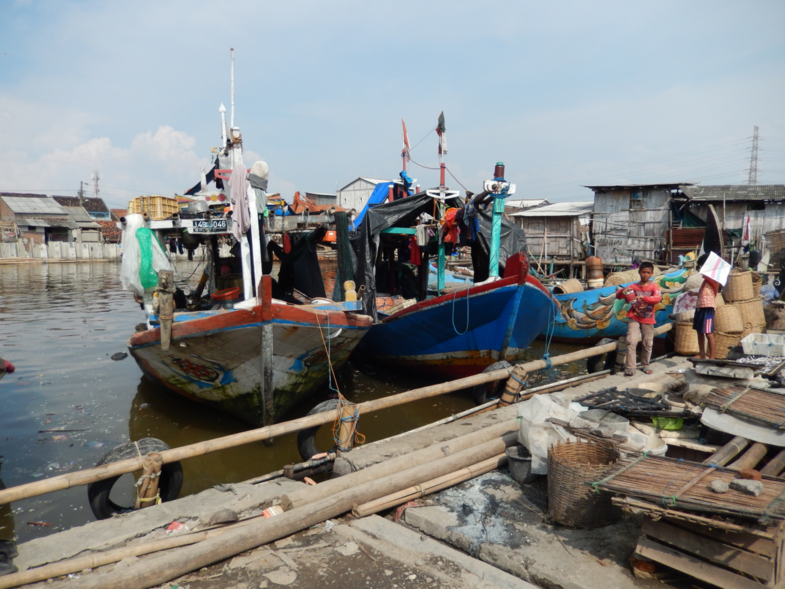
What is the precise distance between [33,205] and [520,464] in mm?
51564

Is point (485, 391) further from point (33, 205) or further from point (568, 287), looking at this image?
point (33, 205)

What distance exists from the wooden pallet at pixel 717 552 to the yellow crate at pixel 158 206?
24.7ft

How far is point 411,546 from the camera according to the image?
10.4 feet

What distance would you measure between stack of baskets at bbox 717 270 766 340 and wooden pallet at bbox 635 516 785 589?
794cm

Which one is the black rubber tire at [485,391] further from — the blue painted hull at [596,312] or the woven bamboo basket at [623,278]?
the woven bamboo basket at [623,278]

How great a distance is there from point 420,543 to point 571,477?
1.10 metres

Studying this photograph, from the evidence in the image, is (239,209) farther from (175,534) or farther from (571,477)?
(571,477)

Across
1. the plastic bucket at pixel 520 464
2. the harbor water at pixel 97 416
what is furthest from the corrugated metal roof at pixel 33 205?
the plastic bucket at pixel 520 464

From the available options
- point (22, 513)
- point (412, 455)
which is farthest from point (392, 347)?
point (22, 513)

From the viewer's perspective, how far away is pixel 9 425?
23.6 ft

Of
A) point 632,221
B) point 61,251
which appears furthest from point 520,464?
point 61,251

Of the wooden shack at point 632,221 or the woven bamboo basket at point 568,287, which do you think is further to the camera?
the wooden shack at point 632,221

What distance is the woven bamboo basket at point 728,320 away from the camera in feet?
27.6

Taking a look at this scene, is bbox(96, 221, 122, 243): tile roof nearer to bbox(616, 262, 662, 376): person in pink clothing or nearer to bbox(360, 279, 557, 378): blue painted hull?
bbox(360, 279, 557, 378): blue painted hull
